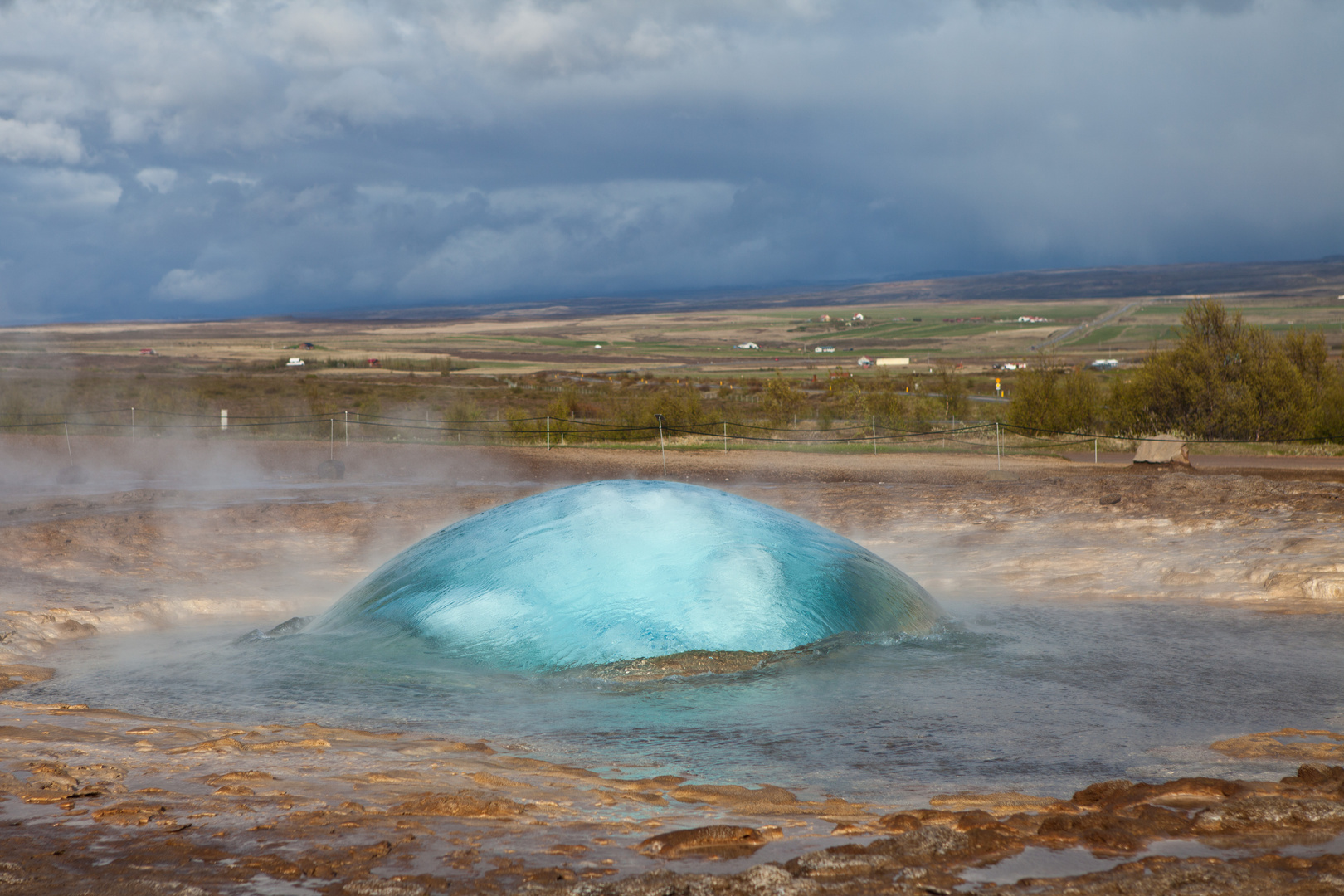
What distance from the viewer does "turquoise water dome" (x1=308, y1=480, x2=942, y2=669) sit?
21.5 ft

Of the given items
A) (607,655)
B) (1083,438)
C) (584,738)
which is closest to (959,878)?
(584,738)

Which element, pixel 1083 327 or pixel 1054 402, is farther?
pixel 1083 327

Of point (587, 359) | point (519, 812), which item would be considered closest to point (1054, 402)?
point (519, 812)

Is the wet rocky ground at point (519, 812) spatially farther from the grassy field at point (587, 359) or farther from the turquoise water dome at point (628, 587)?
the grassy field at point (587, 359)

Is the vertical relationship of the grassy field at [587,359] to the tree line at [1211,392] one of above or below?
above

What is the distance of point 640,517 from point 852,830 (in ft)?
13.0

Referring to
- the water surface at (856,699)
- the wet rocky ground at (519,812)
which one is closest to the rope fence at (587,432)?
the wet rocky ground at (519,812)

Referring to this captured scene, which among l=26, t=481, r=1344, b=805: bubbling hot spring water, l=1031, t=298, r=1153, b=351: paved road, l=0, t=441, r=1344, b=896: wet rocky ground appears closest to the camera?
l=0, t=441, r=1344, b=896: wet rocky ground

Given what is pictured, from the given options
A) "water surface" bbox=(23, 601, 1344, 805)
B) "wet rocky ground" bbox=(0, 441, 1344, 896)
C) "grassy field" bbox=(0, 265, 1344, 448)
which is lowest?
"water surface" bbox=(23, 601, 1344, 805)

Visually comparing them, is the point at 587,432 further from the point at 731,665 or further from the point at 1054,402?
the point at 731,665

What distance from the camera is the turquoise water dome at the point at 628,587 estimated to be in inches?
258

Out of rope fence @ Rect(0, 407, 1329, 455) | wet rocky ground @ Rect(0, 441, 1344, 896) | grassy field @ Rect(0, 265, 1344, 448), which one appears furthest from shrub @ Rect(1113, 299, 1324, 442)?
wet rocky ground @ Rect(0, 441, 1344, 896)

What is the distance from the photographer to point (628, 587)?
6.78 m

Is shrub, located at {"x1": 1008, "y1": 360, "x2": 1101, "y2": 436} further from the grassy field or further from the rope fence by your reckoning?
the grassy field
